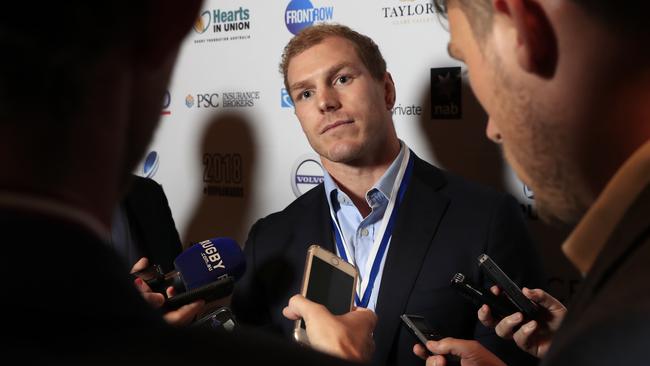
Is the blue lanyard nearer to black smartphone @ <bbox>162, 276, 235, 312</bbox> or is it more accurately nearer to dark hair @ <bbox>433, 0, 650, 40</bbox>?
black smartphone @ <bbox>162, 276, 235, 312</bbox>

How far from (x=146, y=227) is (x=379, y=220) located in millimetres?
938

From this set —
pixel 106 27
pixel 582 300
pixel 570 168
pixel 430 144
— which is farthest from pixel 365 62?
pixel 106 27

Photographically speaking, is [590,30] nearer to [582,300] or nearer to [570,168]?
[570,168]

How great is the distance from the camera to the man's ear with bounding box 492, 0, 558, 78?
0.76 meters

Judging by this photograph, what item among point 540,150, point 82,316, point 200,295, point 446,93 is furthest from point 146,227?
point 82,316

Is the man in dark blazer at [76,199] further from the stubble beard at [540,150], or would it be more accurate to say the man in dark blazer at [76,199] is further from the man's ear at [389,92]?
the man's ear at [389,92]

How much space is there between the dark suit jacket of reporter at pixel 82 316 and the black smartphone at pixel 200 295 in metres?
1.30

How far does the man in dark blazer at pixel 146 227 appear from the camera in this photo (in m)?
2.70

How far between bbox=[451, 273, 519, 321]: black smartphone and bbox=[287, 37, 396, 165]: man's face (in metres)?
0.72

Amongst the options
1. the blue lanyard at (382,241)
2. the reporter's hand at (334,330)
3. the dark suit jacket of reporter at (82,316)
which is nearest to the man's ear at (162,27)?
the dark suit jacket of reporter at (82,316)

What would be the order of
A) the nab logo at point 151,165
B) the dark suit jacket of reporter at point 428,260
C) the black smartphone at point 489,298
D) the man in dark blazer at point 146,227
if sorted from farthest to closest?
the nab logo at point 151,165, the man in dark blazer at point 146,227, the dark suit jacket of reporter at point 428,260, the black smartphone at point 489,298

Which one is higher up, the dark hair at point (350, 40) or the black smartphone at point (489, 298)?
the dark hair at point (350, 40)

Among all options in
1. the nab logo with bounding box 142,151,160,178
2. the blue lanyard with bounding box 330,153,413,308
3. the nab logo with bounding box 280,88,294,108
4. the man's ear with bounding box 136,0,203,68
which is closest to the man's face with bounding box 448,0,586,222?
the man's ear with bounding box 136,0,203,68

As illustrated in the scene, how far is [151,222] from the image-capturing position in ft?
9.12
